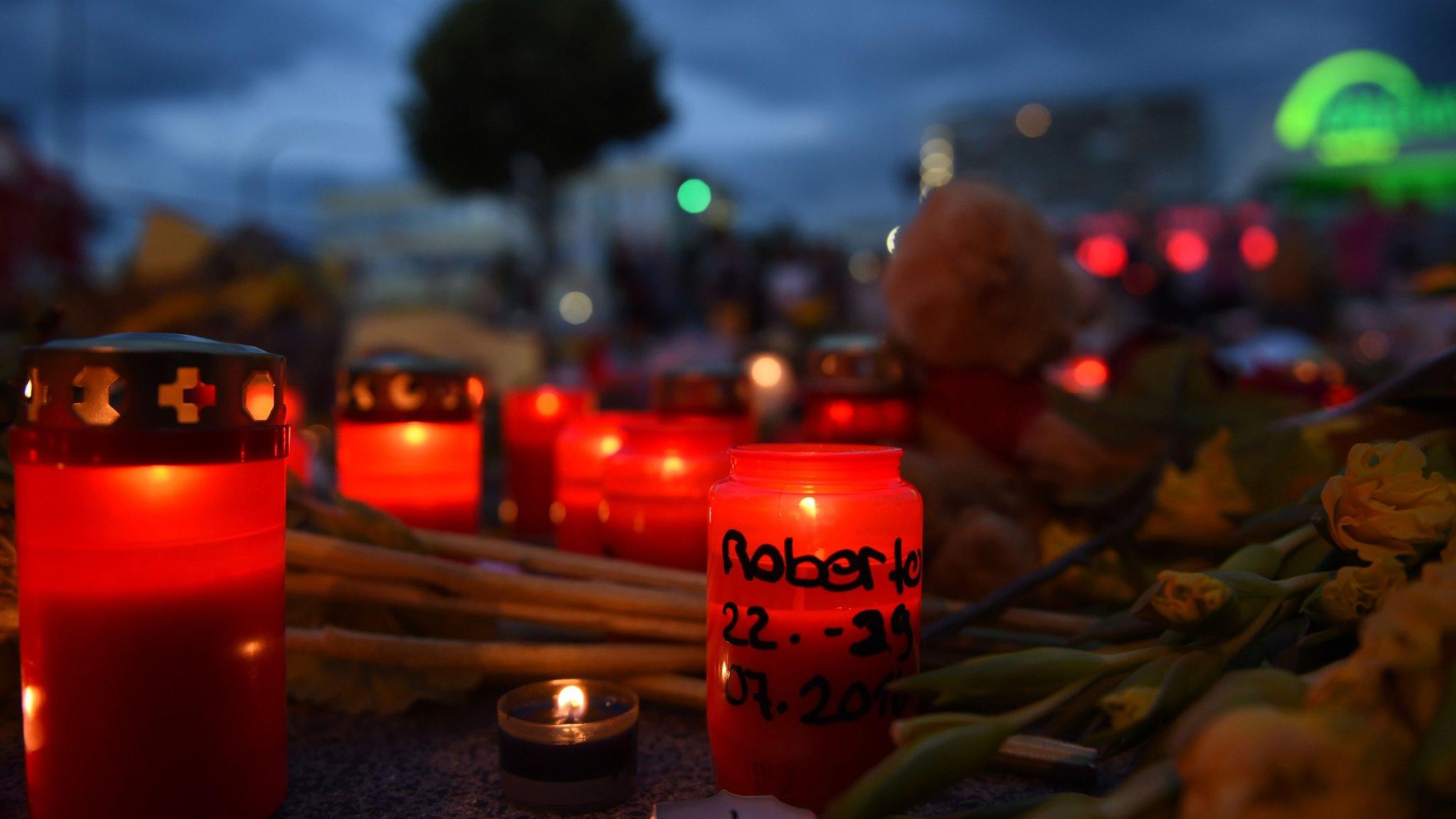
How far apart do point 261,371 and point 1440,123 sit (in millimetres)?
14056

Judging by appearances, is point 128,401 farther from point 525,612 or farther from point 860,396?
point 860,396

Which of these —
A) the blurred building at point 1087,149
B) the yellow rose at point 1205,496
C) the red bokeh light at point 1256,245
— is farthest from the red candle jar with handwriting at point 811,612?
the blurred building at point 1087,149

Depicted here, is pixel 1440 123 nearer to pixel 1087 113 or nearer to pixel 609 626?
pixel 1087 113

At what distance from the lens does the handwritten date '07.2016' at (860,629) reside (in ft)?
2.46

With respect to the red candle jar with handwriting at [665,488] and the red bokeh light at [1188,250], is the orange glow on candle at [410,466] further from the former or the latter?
the red bokeh light at [1188,250]

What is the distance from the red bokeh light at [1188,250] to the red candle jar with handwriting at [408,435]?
7.28 metres

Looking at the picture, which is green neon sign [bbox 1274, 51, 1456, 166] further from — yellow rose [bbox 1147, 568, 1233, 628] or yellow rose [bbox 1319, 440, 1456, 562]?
yellow rose [bbox 1147, 568, 1233, 628]

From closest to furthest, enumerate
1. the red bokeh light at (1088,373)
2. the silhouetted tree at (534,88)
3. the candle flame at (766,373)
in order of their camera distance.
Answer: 1. the red bokeh light at (1088,373)
2. the candle flame at (766,373)
3. the silhouetted tree at (534,88)

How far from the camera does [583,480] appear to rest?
4.74 feet

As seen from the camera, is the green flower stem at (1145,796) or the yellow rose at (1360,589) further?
the yellow rose at (1360,589)

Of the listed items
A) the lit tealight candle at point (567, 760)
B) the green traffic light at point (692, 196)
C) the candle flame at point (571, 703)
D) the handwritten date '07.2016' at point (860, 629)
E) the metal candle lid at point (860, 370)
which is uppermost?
Result: the green traffic light at point (692, 196)

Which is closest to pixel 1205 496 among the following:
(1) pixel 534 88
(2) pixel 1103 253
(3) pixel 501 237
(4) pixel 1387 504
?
(4) pixel 1387 504

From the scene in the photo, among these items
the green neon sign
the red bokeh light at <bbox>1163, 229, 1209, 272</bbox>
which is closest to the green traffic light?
the red bokeh light at <bbox>1163, 229, 1209, 272</bbox>

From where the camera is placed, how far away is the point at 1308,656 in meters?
0.66
